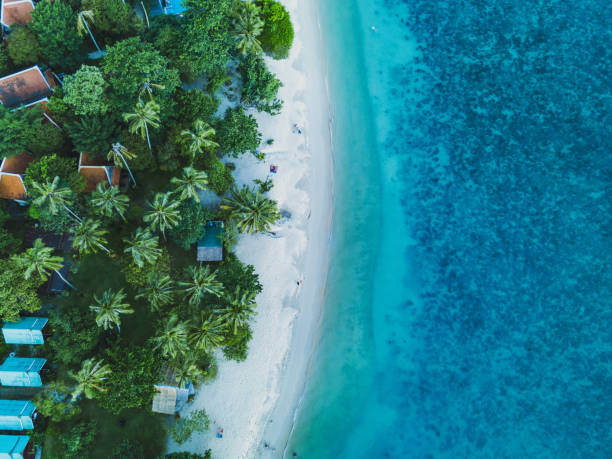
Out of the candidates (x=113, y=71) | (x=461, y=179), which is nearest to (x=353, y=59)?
(x=461, y=179)

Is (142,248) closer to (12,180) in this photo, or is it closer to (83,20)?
(12,180)

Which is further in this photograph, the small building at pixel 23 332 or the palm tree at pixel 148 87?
the palm tree at pixel 148 87

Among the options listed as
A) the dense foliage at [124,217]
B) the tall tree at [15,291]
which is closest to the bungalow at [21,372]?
the dense foliage at [124,217]

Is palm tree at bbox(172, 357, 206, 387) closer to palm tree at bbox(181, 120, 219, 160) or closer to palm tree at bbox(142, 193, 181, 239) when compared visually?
palm tree at bbox(142, 193, 181, 239)

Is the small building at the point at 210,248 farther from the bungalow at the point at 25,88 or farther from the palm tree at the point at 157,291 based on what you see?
the bungalow at the point at 25,88

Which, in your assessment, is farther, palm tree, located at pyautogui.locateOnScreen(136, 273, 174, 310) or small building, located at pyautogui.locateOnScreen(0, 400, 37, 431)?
palm tree, located at pyautogui.locateOnScreen(136, 273, 174, 310)

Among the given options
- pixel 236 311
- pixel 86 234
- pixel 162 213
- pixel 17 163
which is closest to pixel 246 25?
pixel 162 213

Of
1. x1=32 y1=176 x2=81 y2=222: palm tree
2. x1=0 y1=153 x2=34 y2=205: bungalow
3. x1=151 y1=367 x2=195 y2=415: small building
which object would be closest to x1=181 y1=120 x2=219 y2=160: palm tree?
x1=32 y1=176 x2=81 y2=222: palm tree
